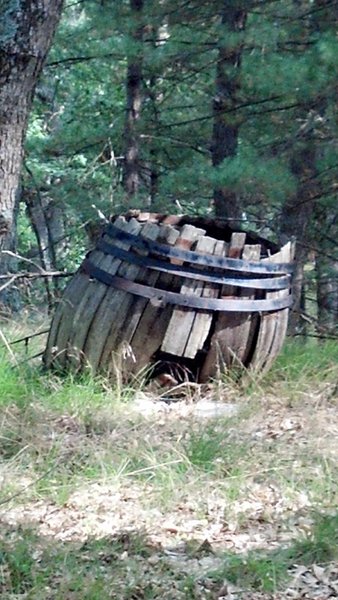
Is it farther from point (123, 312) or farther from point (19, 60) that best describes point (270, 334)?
point (19, 60)

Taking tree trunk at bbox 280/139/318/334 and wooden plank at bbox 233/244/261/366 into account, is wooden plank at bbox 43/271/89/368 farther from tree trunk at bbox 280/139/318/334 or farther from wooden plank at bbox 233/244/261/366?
tree trunk at bbox 280/139/318/334

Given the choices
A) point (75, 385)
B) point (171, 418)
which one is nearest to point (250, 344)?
point (171, 418)

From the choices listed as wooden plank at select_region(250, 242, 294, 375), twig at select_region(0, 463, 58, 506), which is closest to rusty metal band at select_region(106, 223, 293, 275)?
wooden plank at select_region(250, 242, 294, 375)

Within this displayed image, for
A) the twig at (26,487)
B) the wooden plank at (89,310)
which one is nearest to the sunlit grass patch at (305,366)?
the wooden plank at (89,310)

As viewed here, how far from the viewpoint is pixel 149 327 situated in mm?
4504

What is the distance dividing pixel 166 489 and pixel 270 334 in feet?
5.17

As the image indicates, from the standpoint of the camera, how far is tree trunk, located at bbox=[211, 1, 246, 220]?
7516mm

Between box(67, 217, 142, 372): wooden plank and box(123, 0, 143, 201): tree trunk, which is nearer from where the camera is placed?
box(67, 217, 142, 372): wooden plank

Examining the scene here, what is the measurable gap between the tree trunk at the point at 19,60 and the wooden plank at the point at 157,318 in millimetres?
1162

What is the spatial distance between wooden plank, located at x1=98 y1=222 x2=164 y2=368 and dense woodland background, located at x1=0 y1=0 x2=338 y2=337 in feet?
2.70

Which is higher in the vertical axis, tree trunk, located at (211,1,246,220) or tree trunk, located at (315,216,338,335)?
tree trunk, located at (211,1,246,220)

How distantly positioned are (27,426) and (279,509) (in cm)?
132

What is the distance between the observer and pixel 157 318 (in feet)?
14.8

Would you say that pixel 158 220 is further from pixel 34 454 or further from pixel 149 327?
pixel 34 454
